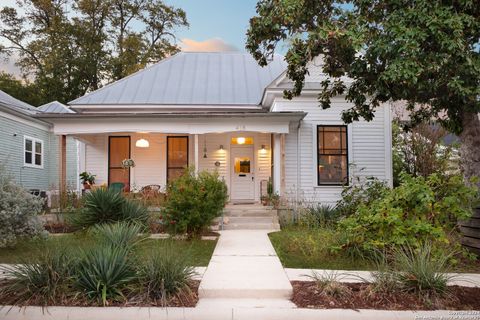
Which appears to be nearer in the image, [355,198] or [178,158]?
[355,198]

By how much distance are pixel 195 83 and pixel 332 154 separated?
6.72 metres

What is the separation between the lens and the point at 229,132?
14750 millimetres

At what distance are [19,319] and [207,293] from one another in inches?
88.8

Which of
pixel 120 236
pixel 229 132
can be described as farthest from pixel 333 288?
pixel 229 132

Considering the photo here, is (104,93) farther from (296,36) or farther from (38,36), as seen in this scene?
(38,36)

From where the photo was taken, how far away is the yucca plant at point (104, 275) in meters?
5.09

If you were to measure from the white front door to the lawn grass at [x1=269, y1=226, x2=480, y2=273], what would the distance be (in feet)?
22.5

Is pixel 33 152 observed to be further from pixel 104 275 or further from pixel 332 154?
pixel 104 275

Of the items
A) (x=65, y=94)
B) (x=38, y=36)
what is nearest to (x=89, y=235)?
(x=65, y=94)

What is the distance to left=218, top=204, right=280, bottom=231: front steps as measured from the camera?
11.7 meters

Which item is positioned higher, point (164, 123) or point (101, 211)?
point (164, 123)

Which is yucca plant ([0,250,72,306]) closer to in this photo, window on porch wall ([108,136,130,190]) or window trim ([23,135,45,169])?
window on porch wall ([108,136,130,190])

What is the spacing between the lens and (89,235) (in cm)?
934

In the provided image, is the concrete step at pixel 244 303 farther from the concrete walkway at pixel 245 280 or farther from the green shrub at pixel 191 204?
the green shrub at pixel 191 204
